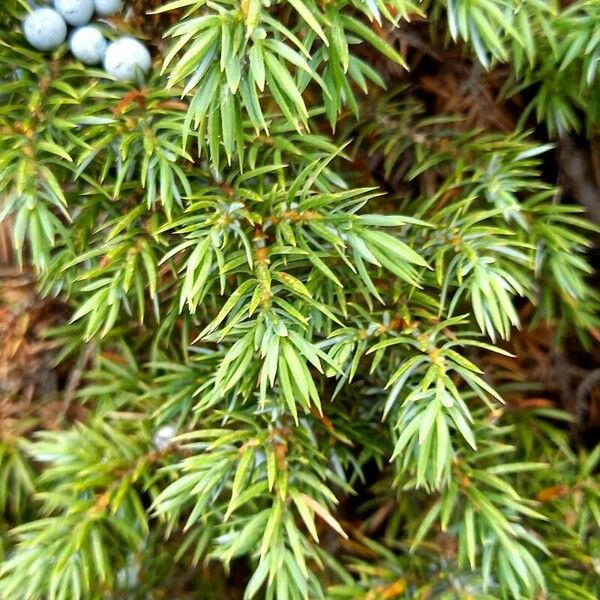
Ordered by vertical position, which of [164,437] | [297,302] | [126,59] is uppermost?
[126,59]

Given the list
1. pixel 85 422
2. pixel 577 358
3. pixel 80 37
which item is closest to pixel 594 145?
pixel 577 358

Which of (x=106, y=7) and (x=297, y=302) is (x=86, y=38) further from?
(x=297, y=302)

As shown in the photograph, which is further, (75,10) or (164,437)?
(164,437)

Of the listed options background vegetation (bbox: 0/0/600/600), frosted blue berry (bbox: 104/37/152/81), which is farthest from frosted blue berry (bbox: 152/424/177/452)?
frosted blue berry (bbox: 104/37/152/81)

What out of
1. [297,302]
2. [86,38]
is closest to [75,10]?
[86,38]

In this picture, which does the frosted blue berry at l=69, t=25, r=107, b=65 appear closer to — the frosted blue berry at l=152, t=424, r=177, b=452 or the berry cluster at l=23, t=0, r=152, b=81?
the berry cluster at l=23, t=0, r=152, b=81

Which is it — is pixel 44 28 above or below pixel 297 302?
above

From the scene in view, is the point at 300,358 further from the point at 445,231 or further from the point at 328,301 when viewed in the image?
the point at 445,231
